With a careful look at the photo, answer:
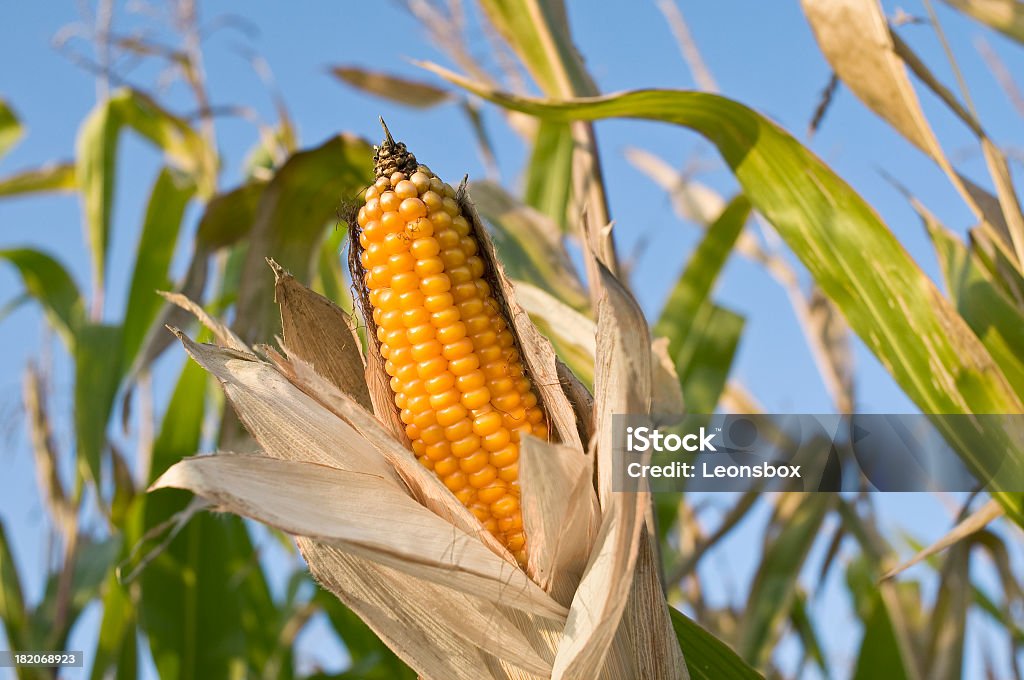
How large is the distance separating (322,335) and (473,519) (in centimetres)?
29

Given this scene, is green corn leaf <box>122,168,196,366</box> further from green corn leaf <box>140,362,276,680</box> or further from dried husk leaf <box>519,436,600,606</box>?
dried husk leaf <box>519,436,600,606</box>

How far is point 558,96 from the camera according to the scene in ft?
4.87

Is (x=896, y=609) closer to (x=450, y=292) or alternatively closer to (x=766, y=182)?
(x=766, y=182)

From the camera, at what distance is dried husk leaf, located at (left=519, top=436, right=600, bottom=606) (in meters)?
0.66

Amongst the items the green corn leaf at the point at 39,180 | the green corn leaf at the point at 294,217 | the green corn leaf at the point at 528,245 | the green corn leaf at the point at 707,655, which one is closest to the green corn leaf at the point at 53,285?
the green corn leaf at the point at 39,180

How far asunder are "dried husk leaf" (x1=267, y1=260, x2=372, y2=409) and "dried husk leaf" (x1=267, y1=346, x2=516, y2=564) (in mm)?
127

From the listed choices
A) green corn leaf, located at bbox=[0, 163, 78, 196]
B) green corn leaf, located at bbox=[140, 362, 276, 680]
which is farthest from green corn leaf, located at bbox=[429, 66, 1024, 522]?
green corn leaf, located at bbox=[0, 163, 78, 196]

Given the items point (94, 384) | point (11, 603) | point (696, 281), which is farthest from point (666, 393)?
point (11, 603)

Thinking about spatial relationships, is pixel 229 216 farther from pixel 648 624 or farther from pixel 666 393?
pixel 648 624

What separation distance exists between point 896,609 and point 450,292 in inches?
46.7

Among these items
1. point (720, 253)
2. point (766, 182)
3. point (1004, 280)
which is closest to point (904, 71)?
point (766, 182)

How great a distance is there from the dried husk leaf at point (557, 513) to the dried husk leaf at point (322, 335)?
28 centimetres

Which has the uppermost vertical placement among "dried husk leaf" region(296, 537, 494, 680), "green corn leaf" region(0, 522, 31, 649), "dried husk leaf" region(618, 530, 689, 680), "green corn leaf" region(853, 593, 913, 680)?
"green corn leaf" region(853, 593, 913, 680)

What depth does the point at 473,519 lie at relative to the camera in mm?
720
